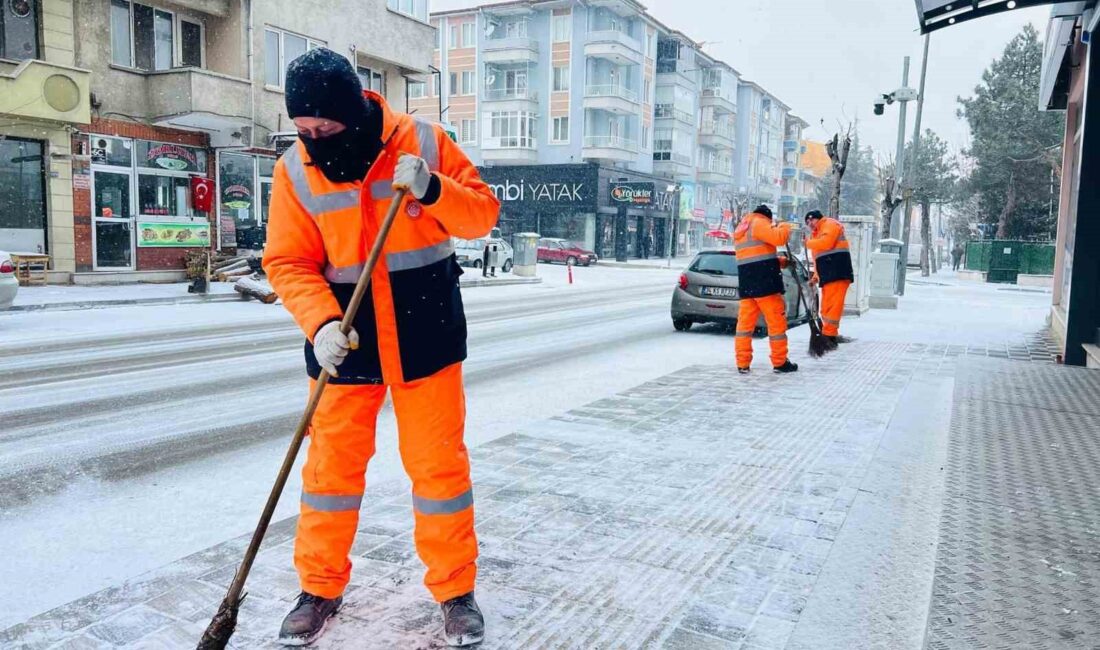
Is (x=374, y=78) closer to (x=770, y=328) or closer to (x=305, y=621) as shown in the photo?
(x=770, y=328)

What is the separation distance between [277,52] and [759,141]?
190 feet

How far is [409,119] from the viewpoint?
2.85 m

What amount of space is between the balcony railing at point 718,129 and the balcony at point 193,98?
1819 inches

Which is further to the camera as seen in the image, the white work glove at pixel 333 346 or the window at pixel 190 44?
the window at pixel 190 44

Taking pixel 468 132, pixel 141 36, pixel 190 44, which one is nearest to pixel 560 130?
pixel 468 132

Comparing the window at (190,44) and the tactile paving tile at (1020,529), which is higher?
the window at (190,44)

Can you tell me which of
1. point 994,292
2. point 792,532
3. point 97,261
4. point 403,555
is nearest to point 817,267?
point 792,532

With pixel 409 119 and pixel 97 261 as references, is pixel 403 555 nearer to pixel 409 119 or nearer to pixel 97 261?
pixel 409 119

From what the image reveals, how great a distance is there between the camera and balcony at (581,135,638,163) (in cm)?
4745

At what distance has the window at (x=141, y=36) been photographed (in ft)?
62.3

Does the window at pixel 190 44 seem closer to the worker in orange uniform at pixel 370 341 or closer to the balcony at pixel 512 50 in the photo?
the worker in orange uniform at pixel 370 341

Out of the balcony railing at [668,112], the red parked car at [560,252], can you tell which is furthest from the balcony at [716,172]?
the red parked car at [560,252]

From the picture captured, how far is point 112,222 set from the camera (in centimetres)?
1889

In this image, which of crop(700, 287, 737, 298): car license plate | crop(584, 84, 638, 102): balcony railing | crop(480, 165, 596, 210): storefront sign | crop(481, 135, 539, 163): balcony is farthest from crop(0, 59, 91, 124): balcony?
crop(584, 84, 638, 102): balcony railing
